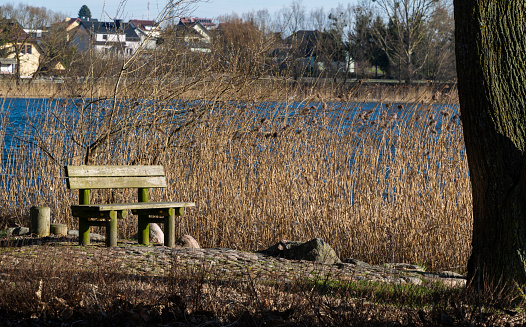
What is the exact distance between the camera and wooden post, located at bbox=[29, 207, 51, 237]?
652 centimetres

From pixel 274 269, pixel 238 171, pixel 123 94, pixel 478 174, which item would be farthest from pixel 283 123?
pixel 478 174

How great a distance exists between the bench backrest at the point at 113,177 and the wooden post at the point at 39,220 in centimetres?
75

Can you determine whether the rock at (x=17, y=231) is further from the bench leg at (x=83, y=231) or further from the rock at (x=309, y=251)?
the rock at (x=309, y=251)

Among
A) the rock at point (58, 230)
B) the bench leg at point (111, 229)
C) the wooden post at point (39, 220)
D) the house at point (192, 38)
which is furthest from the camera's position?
the house at point (192, 38)

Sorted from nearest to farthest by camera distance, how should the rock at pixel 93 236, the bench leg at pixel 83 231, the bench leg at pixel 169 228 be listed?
1. the bench leg at pixel 83 231
2. the bench leg at pixel 169 228
3. the rock at pixel 93 236

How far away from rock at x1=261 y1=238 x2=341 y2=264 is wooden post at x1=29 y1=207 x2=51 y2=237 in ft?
8.16

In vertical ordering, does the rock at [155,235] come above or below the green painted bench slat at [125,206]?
below

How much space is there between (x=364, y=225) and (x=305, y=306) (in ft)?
13.0

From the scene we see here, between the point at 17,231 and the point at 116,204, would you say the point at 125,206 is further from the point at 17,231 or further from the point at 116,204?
the point at 17,231

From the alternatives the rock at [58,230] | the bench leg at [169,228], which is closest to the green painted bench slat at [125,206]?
the bench leg at [169,228]

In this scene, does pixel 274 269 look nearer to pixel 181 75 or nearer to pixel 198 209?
pixel 198 209

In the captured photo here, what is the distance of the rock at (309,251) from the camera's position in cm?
604

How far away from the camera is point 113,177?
6336 mm

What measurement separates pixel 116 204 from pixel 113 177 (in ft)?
1.77
